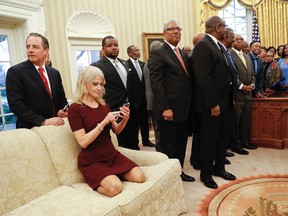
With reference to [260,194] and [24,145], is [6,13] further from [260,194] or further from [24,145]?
[260,194]

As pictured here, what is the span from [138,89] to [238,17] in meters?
4.26

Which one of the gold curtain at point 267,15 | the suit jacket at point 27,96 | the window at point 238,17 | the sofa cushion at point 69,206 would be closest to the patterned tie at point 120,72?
the suit jacket at point 27,96

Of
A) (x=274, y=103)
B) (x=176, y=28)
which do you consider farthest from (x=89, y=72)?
(x=274, y=103)

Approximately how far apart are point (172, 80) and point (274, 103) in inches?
73.9

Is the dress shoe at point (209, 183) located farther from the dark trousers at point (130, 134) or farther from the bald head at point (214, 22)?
the bald head at point (214, 22)

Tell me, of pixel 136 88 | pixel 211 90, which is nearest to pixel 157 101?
pixel 211 90

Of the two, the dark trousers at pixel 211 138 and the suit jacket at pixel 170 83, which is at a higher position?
the suit jacket at pixel 170 83

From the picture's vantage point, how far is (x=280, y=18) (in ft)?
20.5

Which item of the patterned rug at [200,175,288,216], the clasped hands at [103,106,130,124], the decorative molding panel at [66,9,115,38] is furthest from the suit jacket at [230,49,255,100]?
the decorative molding panel at [66,9,115,38]

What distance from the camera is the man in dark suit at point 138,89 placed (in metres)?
3.72

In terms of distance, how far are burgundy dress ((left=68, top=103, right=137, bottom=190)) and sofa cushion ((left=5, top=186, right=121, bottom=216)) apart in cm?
18

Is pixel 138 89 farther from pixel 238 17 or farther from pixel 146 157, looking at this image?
pixel 238 17

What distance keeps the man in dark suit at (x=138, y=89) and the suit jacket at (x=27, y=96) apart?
1.48 m

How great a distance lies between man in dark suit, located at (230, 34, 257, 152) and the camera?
3596 mm
